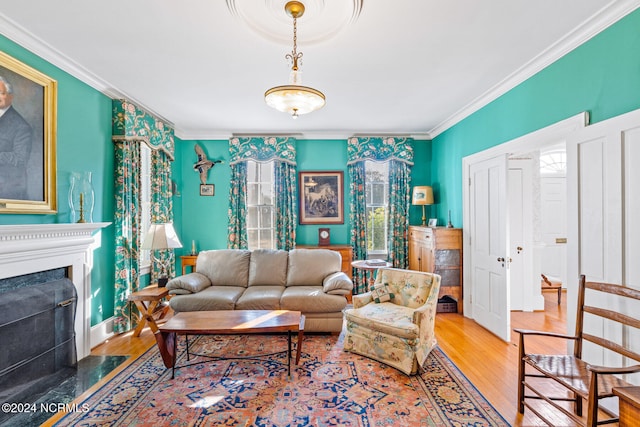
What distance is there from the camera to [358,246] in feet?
17.6

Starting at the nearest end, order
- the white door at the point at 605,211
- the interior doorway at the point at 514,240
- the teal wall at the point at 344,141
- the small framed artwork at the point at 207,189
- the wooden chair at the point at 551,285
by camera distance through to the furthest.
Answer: the white door at the point at 605,211 < the teal wall at the point at 344,141 < the interior doorway at the point at 514,240 < the wooden chair at the point at 551,285 < the small framed artwork at the point at 207,189

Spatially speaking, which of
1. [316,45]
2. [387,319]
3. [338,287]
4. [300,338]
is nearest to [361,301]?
[338,287]

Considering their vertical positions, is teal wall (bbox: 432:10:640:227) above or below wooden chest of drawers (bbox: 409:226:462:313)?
above

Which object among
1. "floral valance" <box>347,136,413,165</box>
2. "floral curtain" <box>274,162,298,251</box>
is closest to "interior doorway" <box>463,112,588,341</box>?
"floral valance" <box>347,136,413,165</box>

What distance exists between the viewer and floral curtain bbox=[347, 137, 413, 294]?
535 centimetres

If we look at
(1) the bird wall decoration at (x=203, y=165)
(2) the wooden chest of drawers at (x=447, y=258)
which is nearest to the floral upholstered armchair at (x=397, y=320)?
(2) the wooden chest of drawers at (x=447, y=258)

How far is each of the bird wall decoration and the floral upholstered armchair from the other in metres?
3.50

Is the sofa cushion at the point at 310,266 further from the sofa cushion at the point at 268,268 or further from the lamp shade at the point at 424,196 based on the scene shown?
the lamp shade at the point at 424,196

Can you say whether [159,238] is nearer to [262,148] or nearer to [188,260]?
[188,260]

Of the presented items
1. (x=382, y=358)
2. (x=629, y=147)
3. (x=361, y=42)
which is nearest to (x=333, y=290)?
(x=382, y=358)

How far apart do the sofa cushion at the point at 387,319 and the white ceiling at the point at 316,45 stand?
2381mm

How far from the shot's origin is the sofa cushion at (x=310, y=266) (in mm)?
4082

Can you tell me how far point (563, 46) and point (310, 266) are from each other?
11.1ft

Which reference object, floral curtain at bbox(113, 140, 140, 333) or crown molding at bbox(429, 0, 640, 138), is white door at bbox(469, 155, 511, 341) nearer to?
crown molding at bbox(429, 0, 640, 138)
